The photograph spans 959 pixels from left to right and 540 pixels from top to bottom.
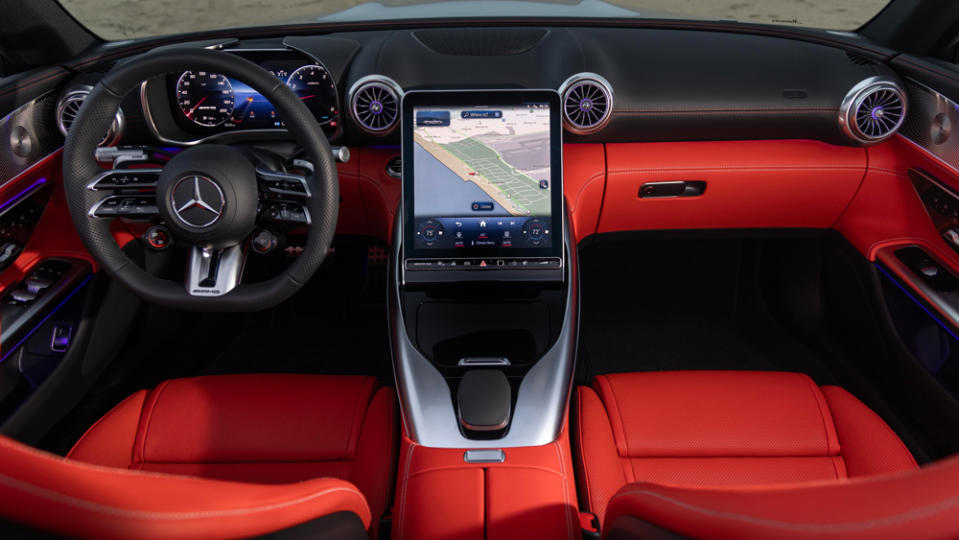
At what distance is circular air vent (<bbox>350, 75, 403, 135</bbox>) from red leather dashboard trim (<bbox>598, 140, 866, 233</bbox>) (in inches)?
28.6

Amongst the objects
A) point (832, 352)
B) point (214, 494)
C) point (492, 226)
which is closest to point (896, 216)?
point (832, 352)

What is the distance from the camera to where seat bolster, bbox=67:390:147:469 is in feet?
4.25

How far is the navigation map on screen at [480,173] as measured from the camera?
155 centimetres

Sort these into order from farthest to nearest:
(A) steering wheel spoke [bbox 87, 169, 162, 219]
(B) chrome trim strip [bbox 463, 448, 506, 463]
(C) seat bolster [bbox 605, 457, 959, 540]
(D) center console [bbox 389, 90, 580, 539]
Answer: (D) center console [bbox 389, 90, 580, 539], (A) steering wheel spoke [bbox 87, 169, 162, 219], (B) chrome trim strip [bbox 463, 448, 506, 463], (C) seat bolster [bbox 605, 457, 959, 540]

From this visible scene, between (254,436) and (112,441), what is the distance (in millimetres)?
331

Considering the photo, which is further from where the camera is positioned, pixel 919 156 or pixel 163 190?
pixel 919 156

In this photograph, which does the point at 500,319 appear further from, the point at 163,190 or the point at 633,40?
the point at 633,40

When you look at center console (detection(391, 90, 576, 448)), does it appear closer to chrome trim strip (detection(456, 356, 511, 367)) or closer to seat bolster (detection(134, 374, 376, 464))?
chrome trim strip (detection(456, 356, 511, 367))

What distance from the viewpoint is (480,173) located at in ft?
5.11

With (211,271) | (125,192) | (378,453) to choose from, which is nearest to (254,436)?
(378,453)

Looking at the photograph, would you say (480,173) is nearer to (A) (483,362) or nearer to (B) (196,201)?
(A) (483,362)

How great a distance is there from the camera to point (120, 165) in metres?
1.38

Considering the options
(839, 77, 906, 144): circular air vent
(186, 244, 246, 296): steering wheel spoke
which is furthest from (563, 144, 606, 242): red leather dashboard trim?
(186, 244, 246, 296): steering wheel spoke

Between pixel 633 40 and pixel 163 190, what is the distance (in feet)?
4.80
